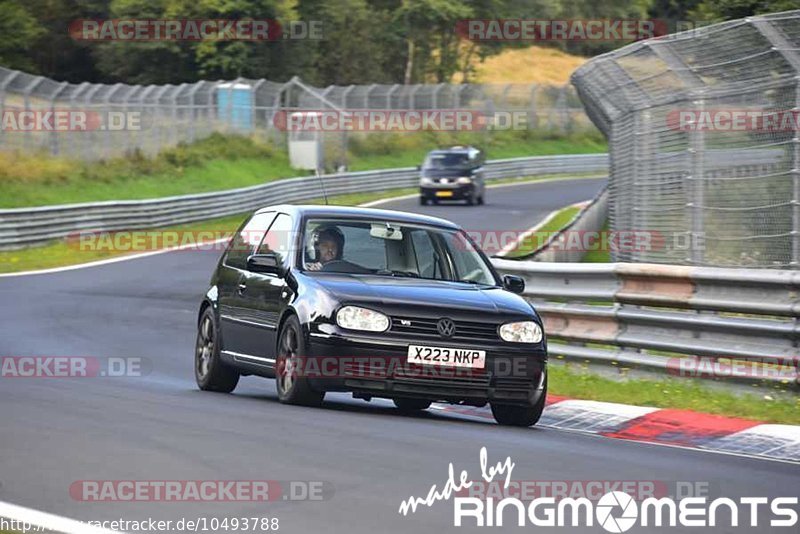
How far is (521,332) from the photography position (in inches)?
400

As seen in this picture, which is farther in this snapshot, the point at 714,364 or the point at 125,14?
the point at 125,14

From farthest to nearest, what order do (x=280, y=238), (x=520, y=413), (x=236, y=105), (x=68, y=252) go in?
1. (x=236, y=105)
2. (x=68, y=252)
3. (x=280, y=238)
4. (x=520, y=413)

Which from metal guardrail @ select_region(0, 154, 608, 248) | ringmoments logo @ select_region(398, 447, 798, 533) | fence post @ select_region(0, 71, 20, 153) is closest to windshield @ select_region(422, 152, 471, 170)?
metal guardrail @ select_region(0, 154, 608, 248)

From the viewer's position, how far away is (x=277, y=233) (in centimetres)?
1141

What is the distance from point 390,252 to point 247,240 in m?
1.45

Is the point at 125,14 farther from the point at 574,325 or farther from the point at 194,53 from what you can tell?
the point at 574,325

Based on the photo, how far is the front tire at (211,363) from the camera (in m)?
Result: 11.9

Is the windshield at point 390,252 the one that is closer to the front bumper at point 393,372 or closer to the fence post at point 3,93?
the front bumper at point 393,372

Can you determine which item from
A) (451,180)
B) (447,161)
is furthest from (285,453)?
(447,161)

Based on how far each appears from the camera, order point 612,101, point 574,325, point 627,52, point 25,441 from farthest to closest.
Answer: point 612,101, point 627,52, point 574,325, point 25,441

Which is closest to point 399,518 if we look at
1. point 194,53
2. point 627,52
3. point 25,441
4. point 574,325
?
point 25,441

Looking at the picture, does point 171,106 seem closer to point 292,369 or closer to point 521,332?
point 292,369

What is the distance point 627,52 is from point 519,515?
9.43m

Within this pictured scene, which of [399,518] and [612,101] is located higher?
[612,101]
